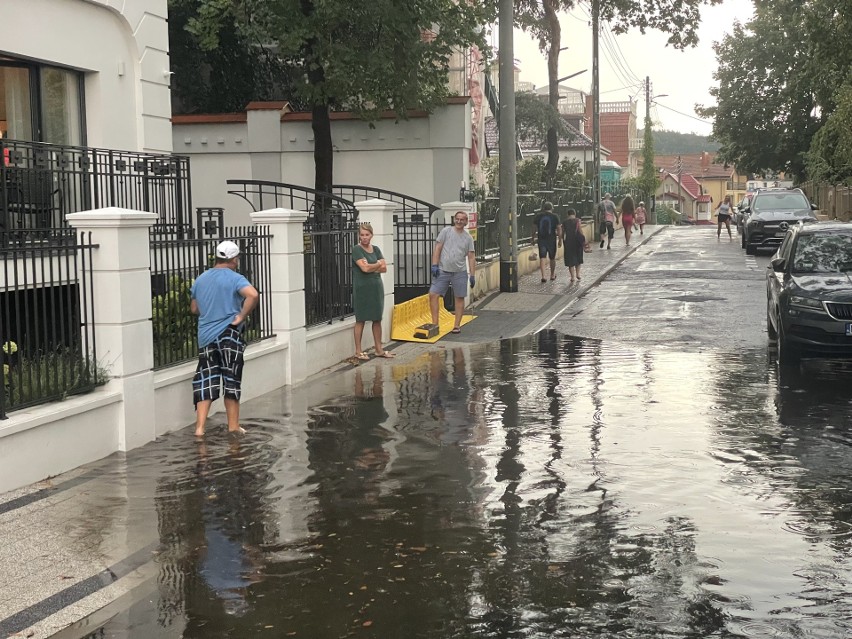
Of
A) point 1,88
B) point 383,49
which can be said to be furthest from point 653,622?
point 383,49

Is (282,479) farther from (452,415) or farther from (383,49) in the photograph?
(383,49)

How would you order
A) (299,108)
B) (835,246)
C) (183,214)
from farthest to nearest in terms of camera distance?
(299,108)
(183,214)
(835,246)

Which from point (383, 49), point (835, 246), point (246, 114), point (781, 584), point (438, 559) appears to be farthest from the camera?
point (246, 114)

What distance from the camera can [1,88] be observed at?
46.7 ft

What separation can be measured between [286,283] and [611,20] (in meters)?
31.5

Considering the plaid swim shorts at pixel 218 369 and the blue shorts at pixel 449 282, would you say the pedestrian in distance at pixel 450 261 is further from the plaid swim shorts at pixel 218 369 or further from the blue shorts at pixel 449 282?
the plaid swim shorts at pixel 218 369

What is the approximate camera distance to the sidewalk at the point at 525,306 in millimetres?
17156

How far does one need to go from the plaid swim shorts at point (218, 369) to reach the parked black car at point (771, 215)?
81.2 feet

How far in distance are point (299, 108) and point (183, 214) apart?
1119 centimetres

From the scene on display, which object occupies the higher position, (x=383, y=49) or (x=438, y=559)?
(x=383, y=49)

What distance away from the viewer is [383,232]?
53.8 ft

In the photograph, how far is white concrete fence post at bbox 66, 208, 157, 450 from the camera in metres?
9.30

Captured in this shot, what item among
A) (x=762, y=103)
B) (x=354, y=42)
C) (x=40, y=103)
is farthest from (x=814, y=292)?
(x=762, y=103)

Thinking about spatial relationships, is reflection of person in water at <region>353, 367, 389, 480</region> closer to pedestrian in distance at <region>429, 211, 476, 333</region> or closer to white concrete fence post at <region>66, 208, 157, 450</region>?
white concrete fence post at <region>66, 208, 157, 450</region>
